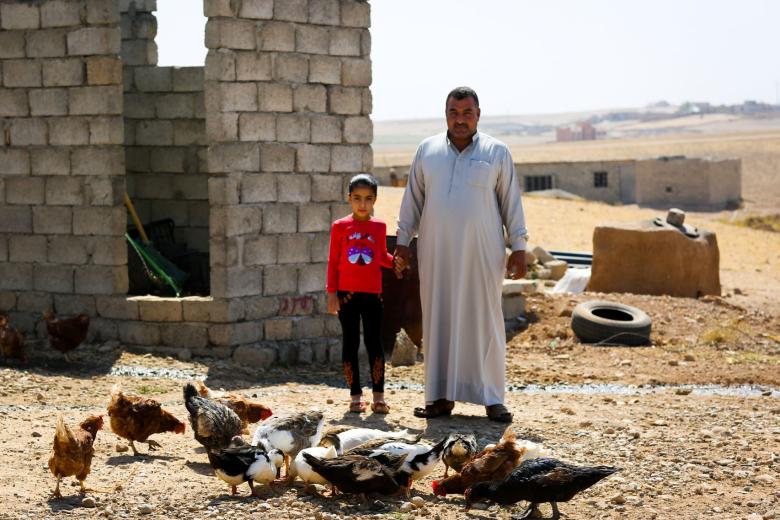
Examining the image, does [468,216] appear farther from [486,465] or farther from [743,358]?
[743,358]

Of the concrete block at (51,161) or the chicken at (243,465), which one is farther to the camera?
the concrete block at (51,161)

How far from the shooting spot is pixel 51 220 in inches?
437

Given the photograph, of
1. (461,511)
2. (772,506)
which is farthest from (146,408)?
(772,506)

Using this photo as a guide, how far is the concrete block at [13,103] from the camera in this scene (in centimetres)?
1109

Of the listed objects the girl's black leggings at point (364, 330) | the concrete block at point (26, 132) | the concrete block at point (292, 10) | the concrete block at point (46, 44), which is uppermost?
the concrete block at point (292, 10)

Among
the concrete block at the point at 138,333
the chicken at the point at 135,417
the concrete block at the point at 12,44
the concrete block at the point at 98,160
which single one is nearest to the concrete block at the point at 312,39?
the concrete block at the point at 98,160

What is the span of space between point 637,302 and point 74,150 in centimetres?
699

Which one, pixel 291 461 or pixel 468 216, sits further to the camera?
pixel 468 216

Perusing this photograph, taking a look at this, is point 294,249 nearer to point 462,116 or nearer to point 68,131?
point 68,131

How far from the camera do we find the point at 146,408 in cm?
691

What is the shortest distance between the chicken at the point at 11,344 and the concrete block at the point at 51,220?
1.20 metres

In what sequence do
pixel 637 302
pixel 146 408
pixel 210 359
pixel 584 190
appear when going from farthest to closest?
pixel 584 190
pixel 637 302
pixel 210 359
pixel 146 408

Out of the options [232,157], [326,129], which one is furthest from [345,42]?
[232,157]

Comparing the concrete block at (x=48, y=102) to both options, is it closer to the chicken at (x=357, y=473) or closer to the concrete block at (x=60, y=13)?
the concrete block at (x=60, y=13)
